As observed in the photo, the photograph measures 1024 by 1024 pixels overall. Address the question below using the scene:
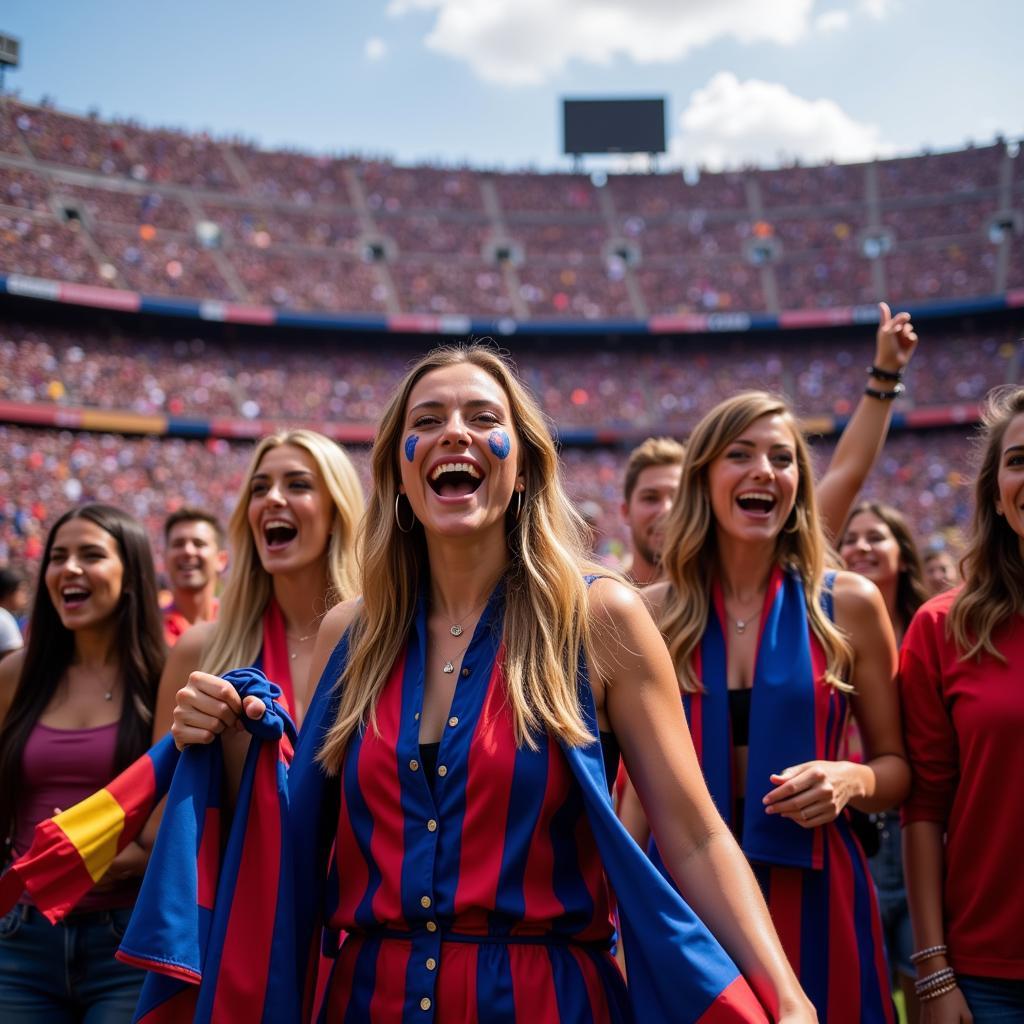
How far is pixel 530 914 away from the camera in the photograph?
1.91 meters

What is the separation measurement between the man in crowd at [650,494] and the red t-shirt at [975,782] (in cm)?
183

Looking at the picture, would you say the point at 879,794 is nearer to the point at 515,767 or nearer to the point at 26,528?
the point at 515,767

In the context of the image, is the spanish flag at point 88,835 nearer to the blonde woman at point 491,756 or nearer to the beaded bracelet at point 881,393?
the blonde woman at point 491,756

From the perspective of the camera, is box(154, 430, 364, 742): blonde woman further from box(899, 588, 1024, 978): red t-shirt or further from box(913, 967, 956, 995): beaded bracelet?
box(913, 967, 956, 995): beaded bracelet

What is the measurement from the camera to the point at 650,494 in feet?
15.7

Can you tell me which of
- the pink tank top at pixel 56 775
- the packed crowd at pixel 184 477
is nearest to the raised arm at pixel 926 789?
the pink tank top at pixel 56 775

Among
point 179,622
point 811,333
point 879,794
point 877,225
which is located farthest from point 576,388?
point 879,794

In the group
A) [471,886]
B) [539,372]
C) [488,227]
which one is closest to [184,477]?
[539,372]

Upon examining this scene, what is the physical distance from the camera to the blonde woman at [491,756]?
6.28 feet

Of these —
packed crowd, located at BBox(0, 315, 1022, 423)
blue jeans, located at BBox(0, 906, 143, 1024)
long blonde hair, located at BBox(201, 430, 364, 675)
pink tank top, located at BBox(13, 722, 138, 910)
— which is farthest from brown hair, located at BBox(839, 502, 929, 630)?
packed crowd, located at BBox(0, 315, 1022, 423)

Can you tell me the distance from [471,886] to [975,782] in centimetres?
164

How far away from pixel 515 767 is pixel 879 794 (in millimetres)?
1409

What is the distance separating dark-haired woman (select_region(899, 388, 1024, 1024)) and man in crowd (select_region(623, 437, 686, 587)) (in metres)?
1.77

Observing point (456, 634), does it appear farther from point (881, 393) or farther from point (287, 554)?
point (881, 393)
